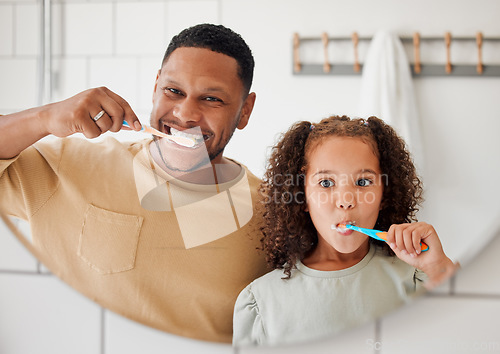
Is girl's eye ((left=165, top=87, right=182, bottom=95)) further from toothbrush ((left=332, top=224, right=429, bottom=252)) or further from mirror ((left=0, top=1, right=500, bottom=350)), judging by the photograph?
toothbrush ((left=332, top=224, right=429, bottom=252))

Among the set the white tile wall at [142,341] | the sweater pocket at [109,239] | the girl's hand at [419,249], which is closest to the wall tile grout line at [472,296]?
the girl's hand at [419,249]

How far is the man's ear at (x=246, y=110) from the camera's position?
0.49 m

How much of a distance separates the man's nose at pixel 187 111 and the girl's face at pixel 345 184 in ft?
0.46

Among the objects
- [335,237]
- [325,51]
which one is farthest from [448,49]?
[335,237]

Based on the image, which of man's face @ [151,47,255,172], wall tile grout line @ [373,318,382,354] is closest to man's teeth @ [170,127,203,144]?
man's face @ [151,47,255,172]

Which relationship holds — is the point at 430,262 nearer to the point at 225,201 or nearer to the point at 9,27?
the point at 225,201

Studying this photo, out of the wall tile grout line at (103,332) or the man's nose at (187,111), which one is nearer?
the man's nose at (187,111)

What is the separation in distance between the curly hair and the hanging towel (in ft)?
0.04

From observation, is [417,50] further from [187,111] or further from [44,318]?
[44,318]

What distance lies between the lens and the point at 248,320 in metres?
0.52

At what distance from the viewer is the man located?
0.50 m

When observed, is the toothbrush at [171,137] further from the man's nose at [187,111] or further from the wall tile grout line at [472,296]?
the wall tile grout line at [472,296]

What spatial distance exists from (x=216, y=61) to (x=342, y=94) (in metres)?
0.15

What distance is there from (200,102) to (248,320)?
0.27 meters
